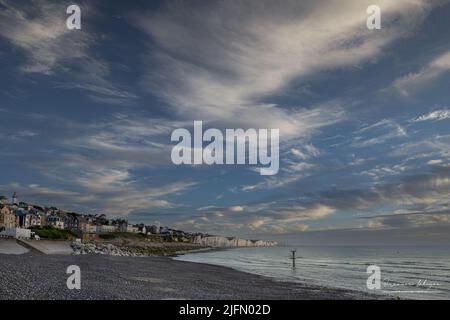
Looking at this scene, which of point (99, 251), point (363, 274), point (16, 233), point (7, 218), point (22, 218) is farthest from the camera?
point (22, 218)

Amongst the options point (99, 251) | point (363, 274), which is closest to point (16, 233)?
point (99, 251)

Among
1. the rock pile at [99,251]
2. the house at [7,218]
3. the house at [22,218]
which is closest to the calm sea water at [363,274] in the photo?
the rock pile at [99,251]

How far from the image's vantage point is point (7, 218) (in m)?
148

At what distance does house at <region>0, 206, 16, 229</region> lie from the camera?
14427cm

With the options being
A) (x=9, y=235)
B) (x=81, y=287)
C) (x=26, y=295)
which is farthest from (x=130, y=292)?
(x=9, y=235)

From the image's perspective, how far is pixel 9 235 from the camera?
3917 inches

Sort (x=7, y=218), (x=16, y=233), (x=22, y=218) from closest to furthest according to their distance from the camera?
(x=16, y=233) → (x=7, y=218) → (x=22, y=218)

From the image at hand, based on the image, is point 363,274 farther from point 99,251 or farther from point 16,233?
point 16,233

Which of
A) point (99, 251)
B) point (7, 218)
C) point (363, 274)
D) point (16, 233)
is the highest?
point (7, 218)

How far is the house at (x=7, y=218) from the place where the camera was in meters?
144

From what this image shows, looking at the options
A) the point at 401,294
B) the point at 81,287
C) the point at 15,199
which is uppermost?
the point at 15,199
